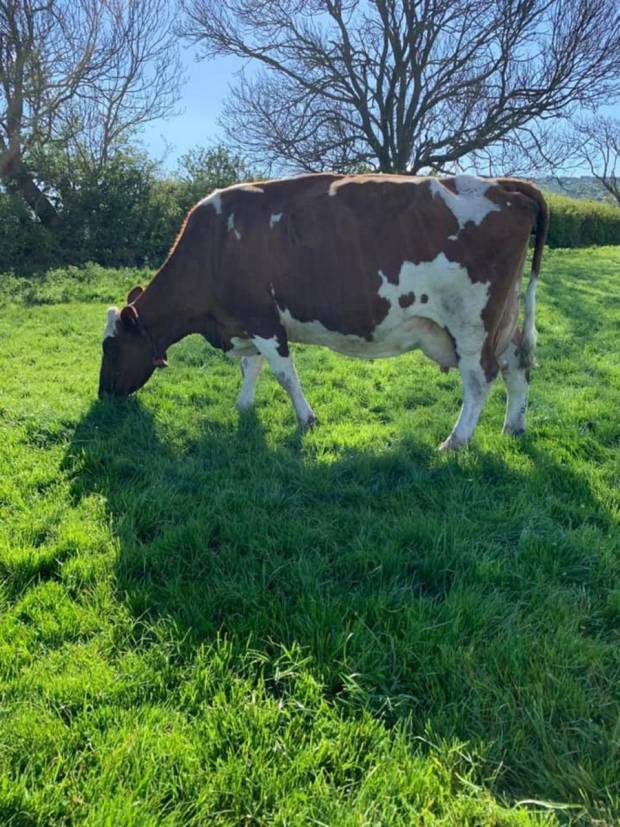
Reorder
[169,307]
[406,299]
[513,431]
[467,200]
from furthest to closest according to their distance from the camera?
[169,307] < [513,431] < [406,299] < [467,200]

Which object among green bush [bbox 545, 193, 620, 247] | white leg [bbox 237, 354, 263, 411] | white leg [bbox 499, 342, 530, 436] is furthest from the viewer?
green bush [bbox 545, 193, 620, 247]

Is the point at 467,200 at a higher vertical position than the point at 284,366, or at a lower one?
higher

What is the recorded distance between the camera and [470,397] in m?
4.90

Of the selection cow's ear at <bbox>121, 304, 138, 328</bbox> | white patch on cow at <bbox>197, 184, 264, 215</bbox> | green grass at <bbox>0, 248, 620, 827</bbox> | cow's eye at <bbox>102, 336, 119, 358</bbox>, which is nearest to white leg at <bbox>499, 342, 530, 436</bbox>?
green grass at <bbox>0, 248, 620, 827</bbox>

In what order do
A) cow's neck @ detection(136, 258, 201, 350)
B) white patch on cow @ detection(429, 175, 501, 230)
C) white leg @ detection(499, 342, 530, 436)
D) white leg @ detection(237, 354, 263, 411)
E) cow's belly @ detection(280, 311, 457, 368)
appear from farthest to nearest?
white leg @ detection(237, 354, 263, 411), cow's neck @ detection(136, 258, 201, 350), white leg @ detection(499, 342, 530, 436), cow's belly @ detection(280, 311, 457, 368), white patch on cow @ detection(429, 175, 501, 230)

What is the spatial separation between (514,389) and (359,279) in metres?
1.66

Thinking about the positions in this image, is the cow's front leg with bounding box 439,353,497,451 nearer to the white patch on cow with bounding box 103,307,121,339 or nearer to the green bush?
the white patch on cow with bounding box 103,307,121,339

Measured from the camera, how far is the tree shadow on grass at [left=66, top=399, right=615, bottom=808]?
2.29 meters

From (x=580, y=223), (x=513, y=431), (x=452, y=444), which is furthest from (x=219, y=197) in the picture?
(x=580, y=223)

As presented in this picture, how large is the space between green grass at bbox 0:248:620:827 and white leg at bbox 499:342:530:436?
0.17 meters

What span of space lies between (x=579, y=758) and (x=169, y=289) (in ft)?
16.2

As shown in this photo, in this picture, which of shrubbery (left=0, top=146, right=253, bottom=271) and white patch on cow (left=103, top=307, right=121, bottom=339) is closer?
white patch on cow (left=103, top=307, right=121, bottom=339)

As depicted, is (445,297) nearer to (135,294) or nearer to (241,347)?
(241,347)

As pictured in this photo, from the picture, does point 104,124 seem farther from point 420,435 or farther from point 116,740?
point 116,740
